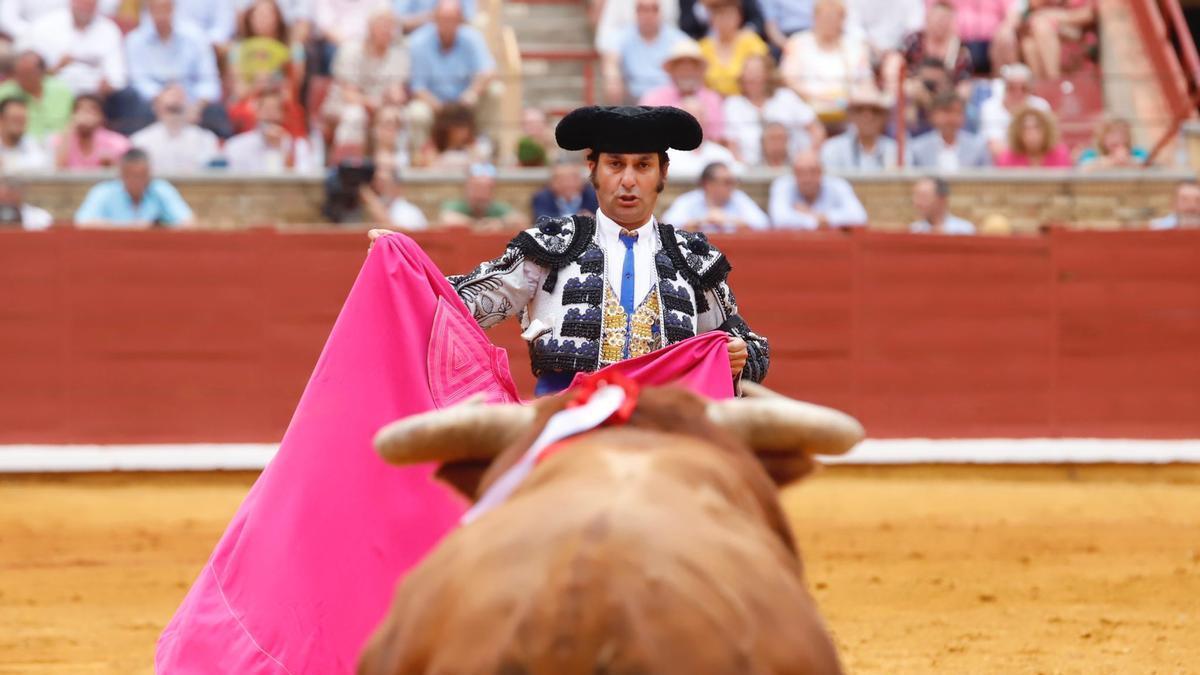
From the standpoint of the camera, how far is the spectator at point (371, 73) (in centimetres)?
886

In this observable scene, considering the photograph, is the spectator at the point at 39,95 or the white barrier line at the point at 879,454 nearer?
the white barrier line at the point at 879,454

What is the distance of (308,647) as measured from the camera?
3.05 metres

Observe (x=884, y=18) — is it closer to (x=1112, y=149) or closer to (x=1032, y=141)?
(x=1032, y=141)

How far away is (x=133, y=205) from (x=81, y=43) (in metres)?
1.22

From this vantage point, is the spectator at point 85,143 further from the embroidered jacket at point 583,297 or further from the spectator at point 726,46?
the embroidered jacket at point 583,297

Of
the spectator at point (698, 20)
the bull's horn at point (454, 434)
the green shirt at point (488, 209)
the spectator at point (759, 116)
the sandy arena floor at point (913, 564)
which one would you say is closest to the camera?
the bull's horn at point (454, 434)

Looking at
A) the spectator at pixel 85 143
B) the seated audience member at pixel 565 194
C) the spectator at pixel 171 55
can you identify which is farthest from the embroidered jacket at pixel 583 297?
the spectator at pixel 171 55

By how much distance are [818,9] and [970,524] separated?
3.33m

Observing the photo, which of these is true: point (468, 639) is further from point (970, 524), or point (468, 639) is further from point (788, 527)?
point (970, 524)

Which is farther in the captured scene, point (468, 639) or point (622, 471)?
point (622, 471)

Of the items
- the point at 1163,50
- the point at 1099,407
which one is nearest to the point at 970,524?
the point at 1099,407

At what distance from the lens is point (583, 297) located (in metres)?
3.36

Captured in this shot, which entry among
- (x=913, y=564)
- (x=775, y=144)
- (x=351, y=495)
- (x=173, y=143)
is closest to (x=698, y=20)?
(x=775, y=144)

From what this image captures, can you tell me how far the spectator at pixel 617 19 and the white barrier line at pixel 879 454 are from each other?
2.63 metres
